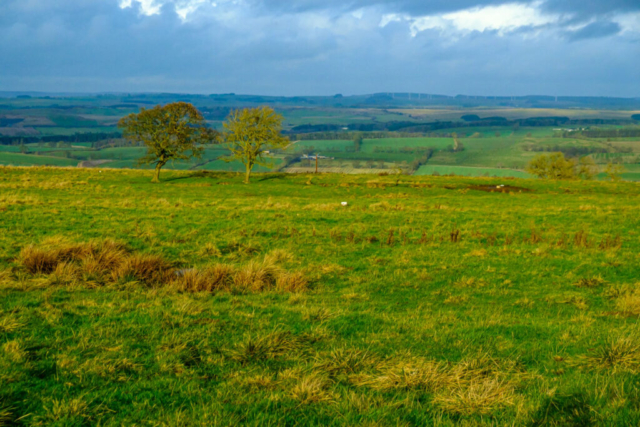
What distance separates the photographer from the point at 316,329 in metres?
7.45

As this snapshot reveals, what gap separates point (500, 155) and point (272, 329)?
17576 centimetres

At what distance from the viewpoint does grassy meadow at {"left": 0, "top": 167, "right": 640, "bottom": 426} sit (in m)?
4.93

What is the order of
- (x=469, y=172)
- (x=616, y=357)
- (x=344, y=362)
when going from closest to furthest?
(x=344, y=362) < (x=616, y=357) < (x=469, y=172)

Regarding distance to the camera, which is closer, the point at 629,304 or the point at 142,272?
the point at 629,304

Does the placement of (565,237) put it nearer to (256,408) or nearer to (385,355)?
(385,355)

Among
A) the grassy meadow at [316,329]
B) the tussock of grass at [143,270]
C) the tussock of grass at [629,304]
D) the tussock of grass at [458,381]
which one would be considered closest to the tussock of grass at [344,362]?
the grassy meadow at [316,329]

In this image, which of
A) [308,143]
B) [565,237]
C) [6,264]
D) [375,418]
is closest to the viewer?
[375,418]

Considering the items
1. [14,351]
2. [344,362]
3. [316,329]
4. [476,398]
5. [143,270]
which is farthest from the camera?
[143,270]

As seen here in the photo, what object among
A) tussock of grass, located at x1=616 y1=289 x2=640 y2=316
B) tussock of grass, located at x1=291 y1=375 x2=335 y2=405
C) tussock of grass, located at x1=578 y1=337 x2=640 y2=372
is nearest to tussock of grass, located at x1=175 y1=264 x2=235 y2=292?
tussock of grass, located at x1=291 y1=375 x2=335 y2=405

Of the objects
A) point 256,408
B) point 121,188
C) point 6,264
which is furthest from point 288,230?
point 121,188

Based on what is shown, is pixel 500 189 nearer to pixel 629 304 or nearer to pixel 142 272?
pixel 629 304

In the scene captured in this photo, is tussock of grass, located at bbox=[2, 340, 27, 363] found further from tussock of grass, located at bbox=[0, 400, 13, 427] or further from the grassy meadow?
tussock of grass, located at bbox=[0, 400, 13, 427]

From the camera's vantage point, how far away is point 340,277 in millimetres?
12352

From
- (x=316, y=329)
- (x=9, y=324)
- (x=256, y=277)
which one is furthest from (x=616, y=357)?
(x=9, y=324)
